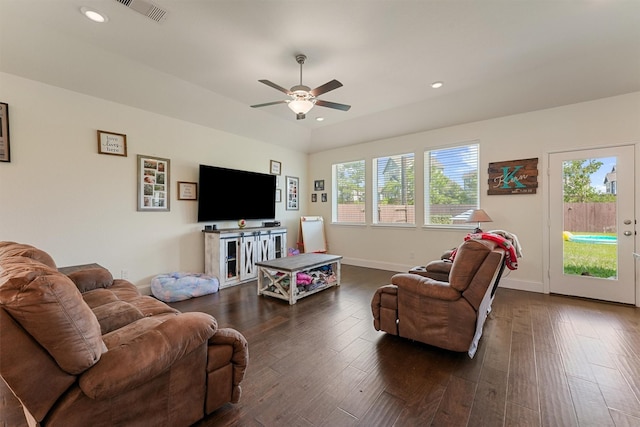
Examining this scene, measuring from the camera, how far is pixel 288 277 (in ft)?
12.3

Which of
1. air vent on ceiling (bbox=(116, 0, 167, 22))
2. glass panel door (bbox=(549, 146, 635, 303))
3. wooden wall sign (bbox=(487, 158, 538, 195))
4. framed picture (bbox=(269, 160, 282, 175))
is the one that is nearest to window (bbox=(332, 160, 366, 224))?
framed picture (bbox=(269, 160, 282, 175))

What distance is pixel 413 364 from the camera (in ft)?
7.04

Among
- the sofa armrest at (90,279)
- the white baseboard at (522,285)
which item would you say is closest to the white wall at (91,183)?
the sofa armrest at (90,279)

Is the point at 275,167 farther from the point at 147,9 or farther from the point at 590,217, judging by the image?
the point at 590,217

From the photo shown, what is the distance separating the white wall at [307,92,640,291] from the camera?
3584mm

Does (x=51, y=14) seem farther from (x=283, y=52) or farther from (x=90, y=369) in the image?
(x=90, y=369)

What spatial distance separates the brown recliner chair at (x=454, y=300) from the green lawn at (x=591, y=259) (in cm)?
243

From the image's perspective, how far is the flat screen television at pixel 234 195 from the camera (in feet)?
14.6

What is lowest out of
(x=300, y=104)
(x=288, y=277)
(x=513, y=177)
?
(x=288, y=277)

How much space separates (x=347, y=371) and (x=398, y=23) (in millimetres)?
3117

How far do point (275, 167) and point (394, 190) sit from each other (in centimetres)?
264

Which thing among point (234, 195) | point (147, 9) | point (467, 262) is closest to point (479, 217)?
point (467, 262)

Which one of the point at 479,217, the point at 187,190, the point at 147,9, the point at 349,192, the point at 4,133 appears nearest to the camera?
the point at 147,9

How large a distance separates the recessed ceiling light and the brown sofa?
2.19 meters
